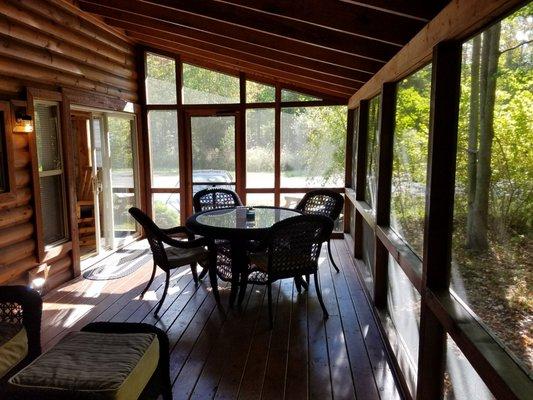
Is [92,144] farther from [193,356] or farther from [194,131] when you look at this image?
[193,356]

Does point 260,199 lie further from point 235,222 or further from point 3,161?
point 3,161

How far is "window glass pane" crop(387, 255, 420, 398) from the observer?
235 cm

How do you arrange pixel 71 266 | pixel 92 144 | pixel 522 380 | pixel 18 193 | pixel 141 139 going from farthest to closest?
1. pixel 141 139
2. pixel 92 144
3. pixel 71 266
4. pixel 18 193
5. pixel 522 380

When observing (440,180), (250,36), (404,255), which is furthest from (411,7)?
(250,36)

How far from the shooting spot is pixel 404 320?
264cm

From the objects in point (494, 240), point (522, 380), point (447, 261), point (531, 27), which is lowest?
point (522, 380)

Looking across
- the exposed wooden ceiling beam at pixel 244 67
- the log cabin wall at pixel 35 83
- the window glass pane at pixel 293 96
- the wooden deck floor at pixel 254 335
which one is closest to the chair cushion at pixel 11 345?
the wooden deck floor at pixel 254 335

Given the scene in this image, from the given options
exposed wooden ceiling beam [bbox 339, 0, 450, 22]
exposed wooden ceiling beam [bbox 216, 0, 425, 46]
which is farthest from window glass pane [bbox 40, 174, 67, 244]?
exposed wooden ceiling beam [bbox 339, 0, 450, 22]

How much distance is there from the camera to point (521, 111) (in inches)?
46.6

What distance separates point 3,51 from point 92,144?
1.85m

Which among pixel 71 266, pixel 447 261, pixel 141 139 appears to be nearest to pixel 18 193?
pixel 71 266

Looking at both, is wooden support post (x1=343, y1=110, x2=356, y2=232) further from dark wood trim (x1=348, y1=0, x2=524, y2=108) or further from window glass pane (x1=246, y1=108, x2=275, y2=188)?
dark wood trim (x1=348, y1=0, x2=524, y2=108)

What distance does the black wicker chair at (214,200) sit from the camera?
15.6 ft

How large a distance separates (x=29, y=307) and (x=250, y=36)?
2.67 metres
